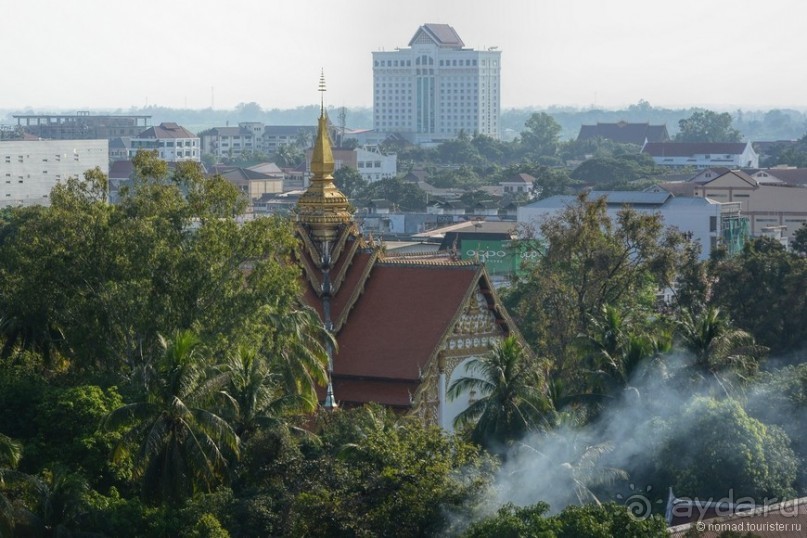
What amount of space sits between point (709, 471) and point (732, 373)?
5935 millimetres

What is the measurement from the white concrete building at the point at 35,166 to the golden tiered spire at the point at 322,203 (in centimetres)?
9375

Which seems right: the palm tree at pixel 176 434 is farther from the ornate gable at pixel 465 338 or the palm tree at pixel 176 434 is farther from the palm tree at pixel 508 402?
the ornate gable at pixel 465 338

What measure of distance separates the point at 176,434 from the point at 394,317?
508 inches

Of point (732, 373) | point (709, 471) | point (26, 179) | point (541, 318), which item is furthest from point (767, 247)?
point (26, 179)

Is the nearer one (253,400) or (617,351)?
(253,400)

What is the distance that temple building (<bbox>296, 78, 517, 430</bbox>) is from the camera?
42.7 metres

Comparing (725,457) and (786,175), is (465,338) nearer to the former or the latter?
(725,457)

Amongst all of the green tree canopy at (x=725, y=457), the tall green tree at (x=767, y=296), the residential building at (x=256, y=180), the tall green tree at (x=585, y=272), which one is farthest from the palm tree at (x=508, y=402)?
the residential building at (x=256, y=180)

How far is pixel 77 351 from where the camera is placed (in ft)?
134

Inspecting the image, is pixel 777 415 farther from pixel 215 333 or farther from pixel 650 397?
pixel 215 333

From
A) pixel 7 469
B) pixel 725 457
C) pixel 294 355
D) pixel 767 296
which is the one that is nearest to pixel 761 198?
pixel 767 296

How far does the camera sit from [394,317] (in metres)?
44.1

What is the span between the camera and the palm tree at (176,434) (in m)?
31.8

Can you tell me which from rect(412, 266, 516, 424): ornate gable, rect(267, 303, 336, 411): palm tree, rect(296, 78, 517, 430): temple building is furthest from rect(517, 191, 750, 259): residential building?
rect(267, 303, 336, 411): palm tree
